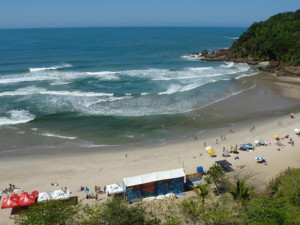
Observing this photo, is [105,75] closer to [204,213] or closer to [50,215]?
[50,215]

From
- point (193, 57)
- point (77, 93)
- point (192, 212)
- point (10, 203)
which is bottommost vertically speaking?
point (10, 203)

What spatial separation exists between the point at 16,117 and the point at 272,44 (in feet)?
196

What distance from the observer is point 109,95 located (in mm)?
40812

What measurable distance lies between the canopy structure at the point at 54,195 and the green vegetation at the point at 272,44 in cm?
5553

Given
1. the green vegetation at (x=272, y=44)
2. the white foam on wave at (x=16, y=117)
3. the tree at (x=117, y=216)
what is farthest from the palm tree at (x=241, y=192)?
the green vegetation at (x=272, y=44)

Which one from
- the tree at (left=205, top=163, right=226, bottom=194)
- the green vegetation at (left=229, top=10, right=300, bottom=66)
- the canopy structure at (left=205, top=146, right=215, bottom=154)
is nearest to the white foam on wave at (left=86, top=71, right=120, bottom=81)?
the canopy structure at (left=205, top=146, right=215, bottom=154)

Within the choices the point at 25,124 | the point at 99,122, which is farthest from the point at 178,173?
the point at 25,124

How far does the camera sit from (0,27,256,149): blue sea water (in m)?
30.0

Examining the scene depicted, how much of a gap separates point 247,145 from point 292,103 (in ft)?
57.7

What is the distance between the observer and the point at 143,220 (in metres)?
14.8

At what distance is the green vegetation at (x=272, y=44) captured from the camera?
6044 centimetres

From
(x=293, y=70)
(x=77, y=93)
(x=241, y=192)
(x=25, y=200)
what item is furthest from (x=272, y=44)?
(x=25, y=200)

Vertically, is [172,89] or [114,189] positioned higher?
[172,89]

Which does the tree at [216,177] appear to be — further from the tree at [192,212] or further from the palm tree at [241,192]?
the tree at [192,212]
